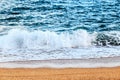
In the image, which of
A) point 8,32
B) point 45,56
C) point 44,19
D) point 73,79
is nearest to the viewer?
point 73,79

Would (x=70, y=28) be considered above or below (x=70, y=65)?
below

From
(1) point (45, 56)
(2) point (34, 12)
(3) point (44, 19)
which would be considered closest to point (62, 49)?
(1) point (45, 56)

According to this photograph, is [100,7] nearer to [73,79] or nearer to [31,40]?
[31,40]

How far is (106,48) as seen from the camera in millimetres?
10445

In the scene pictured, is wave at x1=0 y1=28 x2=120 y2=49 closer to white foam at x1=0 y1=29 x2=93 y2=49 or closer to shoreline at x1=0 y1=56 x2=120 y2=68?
white foam at x1=0 y1=29 x2=93 y2=49

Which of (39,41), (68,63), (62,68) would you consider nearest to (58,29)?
(39,41)

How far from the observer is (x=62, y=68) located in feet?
26.9

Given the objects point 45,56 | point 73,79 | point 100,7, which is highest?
point 73,79

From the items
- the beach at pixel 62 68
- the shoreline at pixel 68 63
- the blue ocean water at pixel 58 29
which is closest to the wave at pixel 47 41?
the blue ocean water at pixel 58 29

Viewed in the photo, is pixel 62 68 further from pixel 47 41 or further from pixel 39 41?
pixel 39 41

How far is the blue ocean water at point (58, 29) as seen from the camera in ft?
32.2

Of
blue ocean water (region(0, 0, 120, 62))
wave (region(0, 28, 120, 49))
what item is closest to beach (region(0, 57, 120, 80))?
blue ocean water (region(0, 0, 120, 62))

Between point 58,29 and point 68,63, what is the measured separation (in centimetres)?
579

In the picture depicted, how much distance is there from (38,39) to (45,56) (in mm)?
2302
